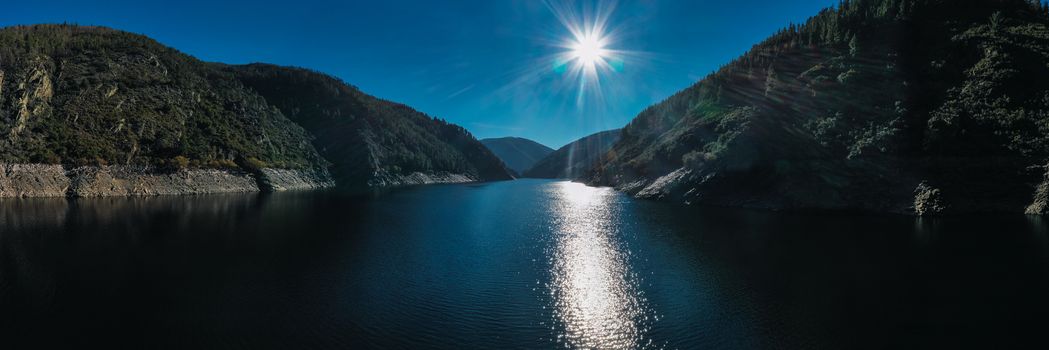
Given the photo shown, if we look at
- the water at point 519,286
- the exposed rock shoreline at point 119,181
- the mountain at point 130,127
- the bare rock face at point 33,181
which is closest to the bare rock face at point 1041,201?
the water at point 519,286

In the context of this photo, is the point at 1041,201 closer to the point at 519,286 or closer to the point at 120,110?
the point at 519,286

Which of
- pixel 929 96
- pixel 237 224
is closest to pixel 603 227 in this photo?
pixel 237 224

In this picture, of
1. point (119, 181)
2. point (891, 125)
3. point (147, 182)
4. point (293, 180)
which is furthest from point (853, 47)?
point (119, 181)

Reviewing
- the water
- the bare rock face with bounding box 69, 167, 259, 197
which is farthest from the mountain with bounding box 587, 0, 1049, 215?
the bare rock face with bounding box 69, 167, 259, 197

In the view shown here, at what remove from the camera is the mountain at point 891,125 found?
61938 mm

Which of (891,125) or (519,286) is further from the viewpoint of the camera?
(891,125)

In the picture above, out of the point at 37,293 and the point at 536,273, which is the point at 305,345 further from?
the point at 37,293

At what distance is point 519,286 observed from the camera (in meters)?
27.0

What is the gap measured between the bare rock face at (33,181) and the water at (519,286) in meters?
36.4

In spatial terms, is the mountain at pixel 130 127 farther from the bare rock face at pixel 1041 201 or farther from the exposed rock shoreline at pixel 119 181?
the bare rock face at pixel 1041 201

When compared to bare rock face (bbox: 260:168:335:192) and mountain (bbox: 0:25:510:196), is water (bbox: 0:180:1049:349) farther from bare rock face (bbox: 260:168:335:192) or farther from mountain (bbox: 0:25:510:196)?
bare rock face (bbox: 260:168:335:192)

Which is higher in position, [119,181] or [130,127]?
[130,127]

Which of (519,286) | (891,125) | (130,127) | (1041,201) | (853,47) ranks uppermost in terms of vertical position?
(853,47)

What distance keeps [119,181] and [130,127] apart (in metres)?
22.3
